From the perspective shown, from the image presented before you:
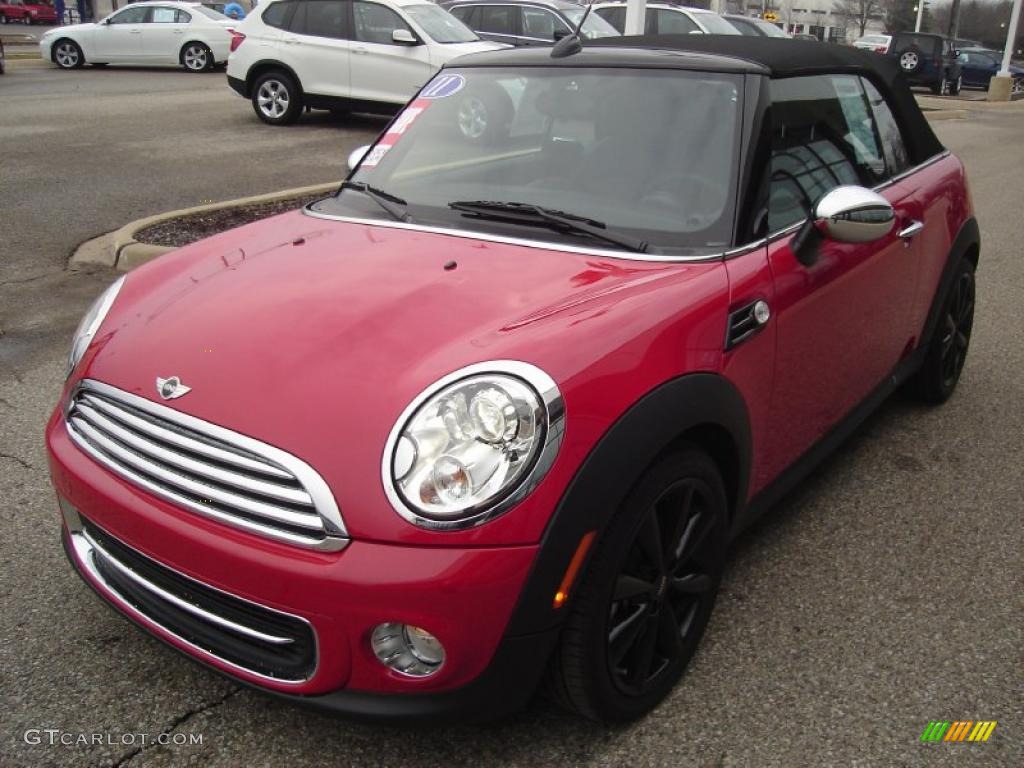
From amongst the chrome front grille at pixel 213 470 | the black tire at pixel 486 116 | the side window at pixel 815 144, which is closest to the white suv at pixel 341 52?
the black tire at pixel 486 116

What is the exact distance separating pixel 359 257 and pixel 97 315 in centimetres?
76

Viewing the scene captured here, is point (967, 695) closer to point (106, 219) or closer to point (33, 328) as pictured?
point (33, 328)

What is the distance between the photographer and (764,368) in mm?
2537

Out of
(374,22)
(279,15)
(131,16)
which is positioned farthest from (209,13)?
(374,22)

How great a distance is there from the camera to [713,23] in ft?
48.6

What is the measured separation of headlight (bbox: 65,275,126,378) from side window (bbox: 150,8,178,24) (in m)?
19.1

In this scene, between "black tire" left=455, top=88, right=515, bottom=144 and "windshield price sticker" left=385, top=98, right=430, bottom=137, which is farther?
"windshield price sticker" left=385, top=98, right=430, bottom=137

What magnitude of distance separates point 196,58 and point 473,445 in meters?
20.3

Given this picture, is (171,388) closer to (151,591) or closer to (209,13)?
(151,591)

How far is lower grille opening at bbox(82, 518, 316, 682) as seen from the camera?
6.38 feet

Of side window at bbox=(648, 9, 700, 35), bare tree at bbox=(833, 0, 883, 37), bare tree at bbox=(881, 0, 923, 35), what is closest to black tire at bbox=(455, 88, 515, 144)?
side window at bbox=(648, 9, 700, 35)

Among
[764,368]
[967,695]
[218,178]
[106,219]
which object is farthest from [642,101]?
[218,178]

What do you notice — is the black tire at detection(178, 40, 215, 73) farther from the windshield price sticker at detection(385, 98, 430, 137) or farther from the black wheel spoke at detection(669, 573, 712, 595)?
the black wheel spoke at detection(669, 573, 712, 595)

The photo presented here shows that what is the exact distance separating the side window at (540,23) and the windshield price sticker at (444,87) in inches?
409
